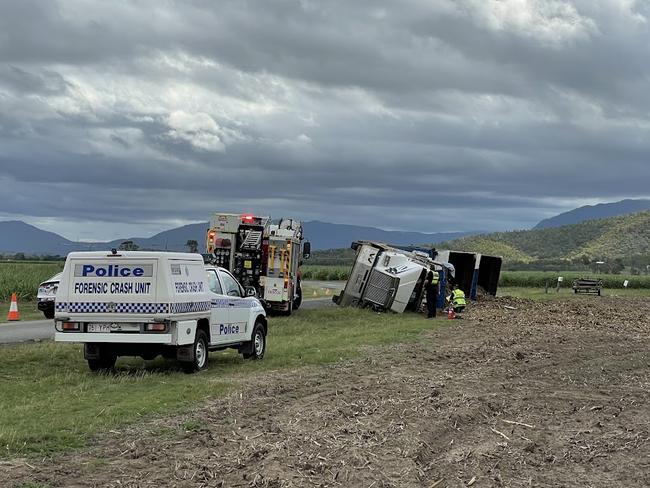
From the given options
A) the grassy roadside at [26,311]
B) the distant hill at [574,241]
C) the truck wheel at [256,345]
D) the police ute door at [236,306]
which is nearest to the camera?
the police ute door at [236,306]

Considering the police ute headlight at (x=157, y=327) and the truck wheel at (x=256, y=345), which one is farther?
the truck wheel at (x=256, y=345)

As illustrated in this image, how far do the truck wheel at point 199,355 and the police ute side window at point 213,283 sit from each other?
1132mm

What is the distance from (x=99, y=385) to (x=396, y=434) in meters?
5.53

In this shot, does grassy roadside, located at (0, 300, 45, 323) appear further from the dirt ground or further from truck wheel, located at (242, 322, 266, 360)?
the dirt ground

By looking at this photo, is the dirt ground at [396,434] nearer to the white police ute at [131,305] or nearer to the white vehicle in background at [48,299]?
the white police ute at [131,305]

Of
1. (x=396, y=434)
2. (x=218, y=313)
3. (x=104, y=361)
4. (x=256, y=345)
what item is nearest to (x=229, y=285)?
(x=218, y=313)

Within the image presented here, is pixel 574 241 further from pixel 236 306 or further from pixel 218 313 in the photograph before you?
pixel 218 313

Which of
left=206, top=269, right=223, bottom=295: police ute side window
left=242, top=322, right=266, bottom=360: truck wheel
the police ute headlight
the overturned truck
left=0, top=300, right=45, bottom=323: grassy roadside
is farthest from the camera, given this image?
the overturned truck

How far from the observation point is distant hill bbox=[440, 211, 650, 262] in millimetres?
145375

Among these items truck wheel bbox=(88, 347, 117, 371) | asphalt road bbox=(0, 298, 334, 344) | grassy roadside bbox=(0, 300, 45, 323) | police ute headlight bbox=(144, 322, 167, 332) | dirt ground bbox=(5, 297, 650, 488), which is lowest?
grassy roadside bbox=(0, 300, 45, 323)

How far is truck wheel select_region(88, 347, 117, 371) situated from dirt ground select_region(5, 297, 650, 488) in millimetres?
2622

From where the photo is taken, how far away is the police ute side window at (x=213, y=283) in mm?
15125

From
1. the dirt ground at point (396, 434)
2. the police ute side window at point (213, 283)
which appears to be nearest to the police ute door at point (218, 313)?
the police ute side window at point (213, 283)

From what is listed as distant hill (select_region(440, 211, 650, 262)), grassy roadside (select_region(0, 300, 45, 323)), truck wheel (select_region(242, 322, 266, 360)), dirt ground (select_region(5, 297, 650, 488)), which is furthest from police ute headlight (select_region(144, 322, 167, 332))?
distant hill (select_region(440, 211, 650, 262))
